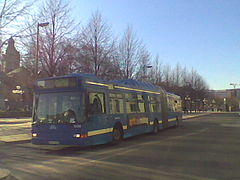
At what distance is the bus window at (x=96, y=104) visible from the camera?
11098 millimetres

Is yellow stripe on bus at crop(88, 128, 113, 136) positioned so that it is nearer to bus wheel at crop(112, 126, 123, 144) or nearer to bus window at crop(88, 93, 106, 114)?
bus wheel at crop(112, 126, 123, 144)

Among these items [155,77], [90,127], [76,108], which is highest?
[155,77]

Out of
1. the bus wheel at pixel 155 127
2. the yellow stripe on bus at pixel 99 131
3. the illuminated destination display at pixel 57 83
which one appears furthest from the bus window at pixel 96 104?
the bus wheel at pixel 155 127

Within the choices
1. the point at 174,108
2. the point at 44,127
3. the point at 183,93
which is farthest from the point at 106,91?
the point at 183,93

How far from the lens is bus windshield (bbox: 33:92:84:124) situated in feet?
35.2

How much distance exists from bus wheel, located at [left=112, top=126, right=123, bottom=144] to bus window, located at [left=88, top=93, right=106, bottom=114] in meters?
1.43

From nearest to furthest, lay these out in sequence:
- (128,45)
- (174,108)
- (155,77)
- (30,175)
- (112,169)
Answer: (30,175)
(112,169)
(174,108)
(128,45)
(155,77)

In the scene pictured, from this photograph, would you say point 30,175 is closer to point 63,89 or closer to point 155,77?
point 63,89

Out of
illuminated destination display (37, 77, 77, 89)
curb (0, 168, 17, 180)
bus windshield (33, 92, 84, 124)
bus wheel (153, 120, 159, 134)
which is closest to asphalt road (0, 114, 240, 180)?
curb (0, 168, 17, 180)

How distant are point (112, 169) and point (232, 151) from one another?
5935 millimetres

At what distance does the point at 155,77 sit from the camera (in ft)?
136

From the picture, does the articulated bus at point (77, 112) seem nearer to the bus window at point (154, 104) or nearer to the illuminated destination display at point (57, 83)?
the illuminated destination display at point (57, 83)

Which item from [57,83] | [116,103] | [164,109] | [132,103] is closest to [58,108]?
[57,83]

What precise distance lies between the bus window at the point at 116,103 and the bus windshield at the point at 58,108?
2.41 meters
